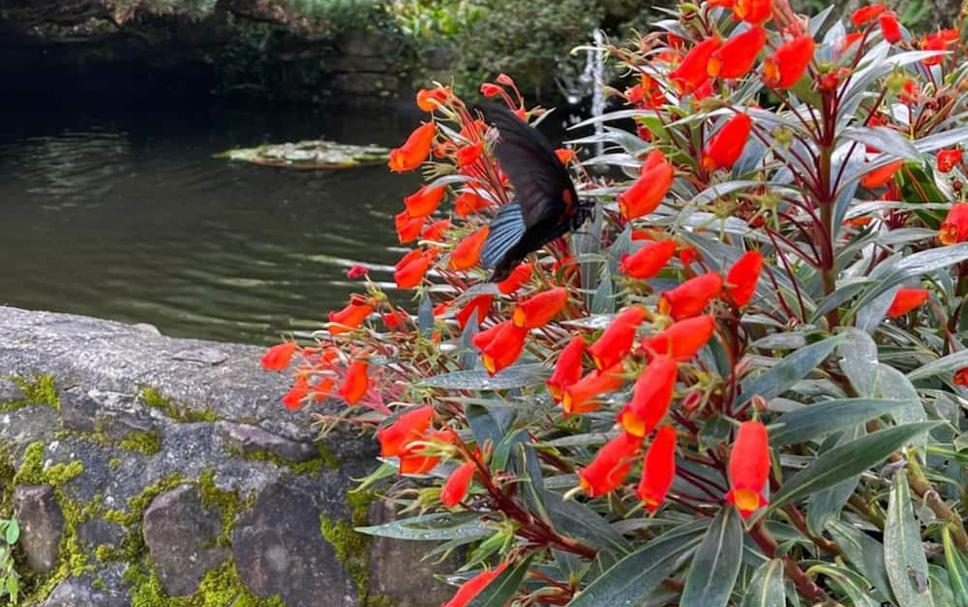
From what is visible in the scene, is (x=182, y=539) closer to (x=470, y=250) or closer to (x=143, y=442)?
(x=143, y=442)

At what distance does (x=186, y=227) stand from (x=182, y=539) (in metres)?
5.41

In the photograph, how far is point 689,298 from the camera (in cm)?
77

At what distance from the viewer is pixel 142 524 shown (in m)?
1.69

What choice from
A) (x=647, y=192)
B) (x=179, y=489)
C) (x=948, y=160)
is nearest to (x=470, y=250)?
(x=647, y=192)

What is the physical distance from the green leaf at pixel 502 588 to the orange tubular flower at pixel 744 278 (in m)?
0.36

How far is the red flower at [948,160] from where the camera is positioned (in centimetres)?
121

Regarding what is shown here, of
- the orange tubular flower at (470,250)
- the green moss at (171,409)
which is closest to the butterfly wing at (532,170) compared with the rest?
the orange tubular flower at (470,250)

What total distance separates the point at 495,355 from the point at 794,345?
0.30 metres

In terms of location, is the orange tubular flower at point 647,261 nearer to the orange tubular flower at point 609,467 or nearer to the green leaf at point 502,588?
the orange tubular flower at point 609,467

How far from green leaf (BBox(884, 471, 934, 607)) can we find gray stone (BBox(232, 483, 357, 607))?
0.97m

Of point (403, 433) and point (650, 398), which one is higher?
point (650, 398)

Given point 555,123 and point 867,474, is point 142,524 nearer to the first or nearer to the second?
point 867,474

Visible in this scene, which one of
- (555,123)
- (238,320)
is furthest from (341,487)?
(555,123)

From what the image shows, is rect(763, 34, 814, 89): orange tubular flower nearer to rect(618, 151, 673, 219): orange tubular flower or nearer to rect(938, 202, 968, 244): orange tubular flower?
rect(618, 151, 673, 219): orange tubular flower
